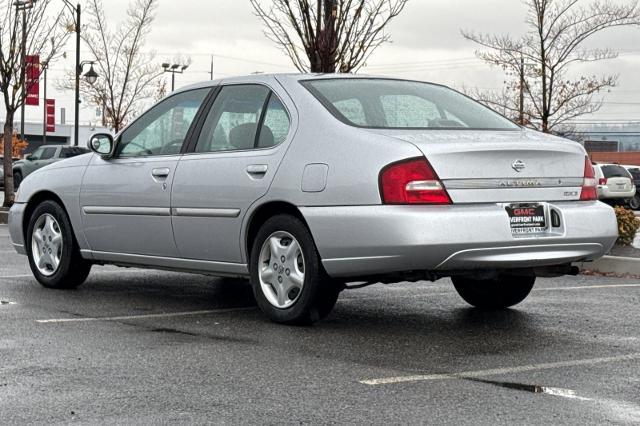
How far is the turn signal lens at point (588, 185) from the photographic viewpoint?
7234mm

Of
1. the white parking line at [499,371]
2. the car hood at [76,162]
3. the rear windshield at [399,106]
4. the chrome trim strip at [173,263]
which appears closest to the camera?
the white parking line at [499,371]

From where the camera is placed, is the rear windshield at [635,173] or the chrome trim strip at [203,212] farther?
the rear windshield at [635,173]

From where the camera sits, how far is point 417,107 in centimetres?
756

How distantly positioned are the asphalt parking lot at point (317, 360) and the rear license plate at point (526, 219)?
2.22 ft

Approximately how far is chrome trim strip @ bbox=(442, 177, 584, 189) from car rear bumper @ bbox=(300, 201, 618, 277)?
12cm

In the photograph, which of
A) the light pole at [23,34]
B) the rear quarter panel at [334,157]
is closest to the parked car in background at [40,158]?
the light pole at [23,34]

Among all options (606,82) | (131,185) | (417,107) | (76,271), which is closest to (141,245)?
(131,185)

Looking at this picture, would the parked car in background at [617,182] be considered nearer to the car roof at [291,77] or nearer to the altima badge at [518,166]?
the car roof at [291,77]

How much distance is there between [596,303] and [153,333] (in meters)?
3.70

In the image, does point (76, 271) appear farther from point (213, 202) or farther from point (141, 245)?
point (213, 202)

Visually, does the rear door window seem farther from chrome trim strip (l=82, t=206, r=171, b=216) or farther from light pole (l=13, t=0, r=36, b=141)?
light pole (l=13, t=0, r=36, b=141)

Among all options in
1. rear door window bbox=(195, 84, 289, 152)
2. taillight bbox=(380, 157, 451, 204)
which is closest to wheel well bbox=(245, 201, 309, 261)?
rear door window bbox=(195, 84, 289, 152)

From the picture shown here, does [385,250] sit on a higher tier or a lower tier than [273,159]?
lower

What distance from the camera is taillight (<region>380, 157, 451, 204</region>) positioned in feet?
21.6
